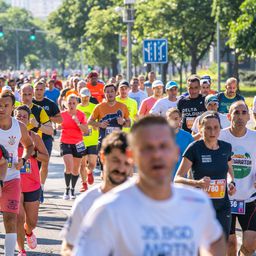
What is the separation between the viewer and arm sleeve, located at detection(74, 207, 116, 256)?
3.82 metres

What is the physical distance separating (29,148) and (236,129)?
2.01 metres

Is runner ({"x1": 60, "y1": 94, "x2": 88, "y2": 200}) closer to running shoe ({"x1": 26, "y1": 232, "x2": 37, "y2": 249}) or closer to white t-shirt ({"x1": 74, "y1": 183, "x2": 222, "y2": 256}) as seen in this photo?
running shoe ({"x1": 26, "y1": 232, "x2": 37, "y2": 249})

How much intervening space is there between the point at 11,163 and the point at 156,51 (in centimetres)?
1486

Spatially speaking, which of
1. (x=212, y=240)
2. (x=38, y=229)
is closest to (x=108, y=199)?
(x=212, y=240)

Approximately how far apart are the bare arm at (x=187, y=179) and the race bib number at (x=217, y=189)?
0.18m

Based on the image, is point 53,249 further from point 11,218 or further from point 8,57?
point 8,57

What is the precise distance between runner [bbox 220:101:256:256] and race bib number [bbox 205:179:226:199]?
67 cm

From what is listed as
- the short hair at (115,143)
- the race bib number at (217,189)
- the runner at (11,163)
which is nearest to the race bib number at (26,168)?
the runner at (11,163)

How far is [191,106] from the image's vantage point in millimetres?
13312

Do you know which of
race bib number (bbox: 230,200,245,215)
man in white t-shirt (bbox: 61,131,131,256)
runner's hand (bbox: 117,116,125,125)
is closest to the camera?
man in white t-shirt (bbox: 61,131,131,256)

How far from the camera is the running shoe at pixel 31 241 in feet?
32.8

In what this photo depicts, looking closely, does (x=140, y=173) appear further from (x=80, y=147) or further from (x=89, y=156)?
(x=89, y=156)

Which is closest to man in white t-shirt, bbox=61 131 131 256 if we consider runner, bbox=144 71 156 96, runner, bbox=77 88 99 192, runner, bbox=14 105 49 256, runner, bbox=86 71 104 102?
runner, bbox=14 105 49 256

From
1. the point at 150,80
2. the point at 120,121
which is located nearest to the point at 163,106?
the point at 120,121
